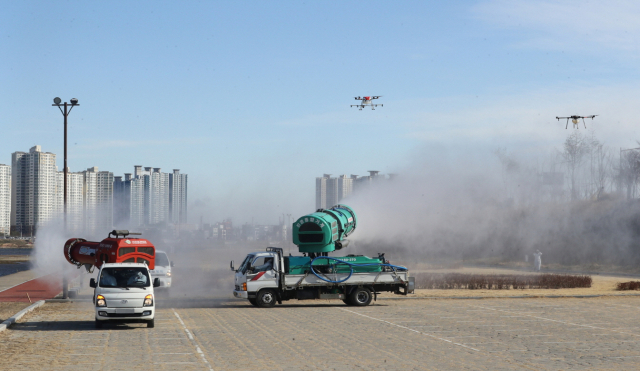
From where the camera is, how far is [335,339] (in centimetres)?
1892

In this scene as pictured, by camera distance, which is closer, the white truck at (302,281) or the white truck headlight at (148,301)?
the white truck headlight at (148,301)

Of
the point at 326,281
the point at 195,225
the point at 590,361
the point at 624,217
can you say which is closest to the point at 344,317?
the point at 326,281

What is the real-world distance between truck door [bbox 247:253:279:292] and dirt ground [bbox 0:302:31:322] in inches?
370

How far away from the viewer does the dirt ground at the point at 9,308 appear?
2561 cm

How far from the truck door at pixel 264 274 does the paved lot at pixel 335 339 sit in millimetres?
1132

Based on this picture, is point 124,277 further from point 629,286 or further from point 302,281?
point 629,286

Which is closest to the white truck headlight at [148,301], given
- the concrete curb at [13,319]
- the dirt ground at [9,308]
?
the concrete curb at [13,319]

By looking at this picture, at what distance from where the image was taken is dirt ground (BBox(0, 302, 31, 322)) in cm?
2561

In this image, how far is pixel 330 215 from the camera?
3234 cm

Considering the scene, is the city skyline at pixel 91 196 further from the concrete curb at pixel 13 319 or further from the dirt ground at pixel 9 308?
the concrete curb at pixel 13 319

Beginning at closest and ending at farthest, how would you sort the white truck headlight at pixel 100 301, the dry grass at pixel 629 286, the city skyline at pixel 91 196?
the white truck headlight at pixel 100 301, the dry grass at pixel 629 286, the city skyline at pixel 91 196

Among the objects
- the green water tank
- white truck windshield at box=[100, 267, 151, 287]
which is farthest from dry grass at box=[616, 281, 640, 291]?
white truck windshield at box=[100, 267, 151, 287]

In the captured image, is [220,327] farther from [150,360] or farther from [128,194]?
[128,194]

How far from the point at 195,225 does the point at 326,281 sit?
195 feet
